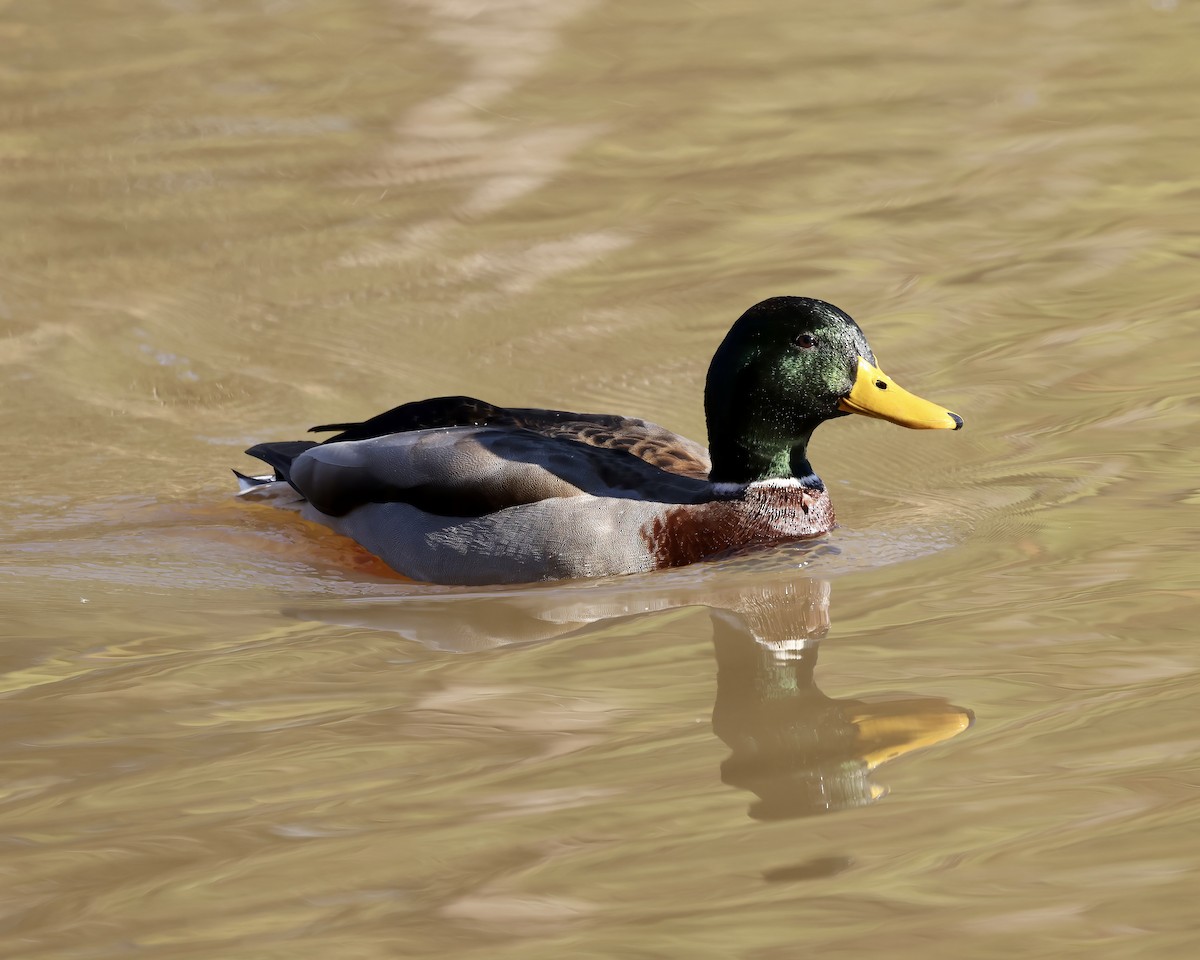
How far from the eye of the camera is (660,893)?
3.59 m

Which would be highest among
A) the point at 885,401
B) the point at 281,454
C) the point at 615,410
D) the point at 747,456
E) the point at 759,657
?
the point at 885,401

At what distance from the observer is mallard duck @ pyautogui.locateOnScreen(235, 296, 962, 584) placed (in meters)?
6.46

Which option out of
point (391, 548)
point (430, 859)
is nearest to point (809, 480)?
point (391, 548)

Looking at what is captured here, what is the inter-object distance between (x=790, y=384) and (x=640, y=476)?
63 cm

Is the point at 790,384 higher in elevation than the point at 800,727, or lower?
higher

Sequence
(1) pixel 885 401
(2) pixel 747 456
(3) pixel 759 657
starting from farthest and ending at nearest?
(2) pixel 747 456, (1) pixel 885 401, (3) pixel 759 657

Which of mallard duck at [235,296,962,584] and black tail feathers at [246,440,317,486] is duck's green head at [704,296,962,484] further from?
black tail feathers at [246,440,317,486]

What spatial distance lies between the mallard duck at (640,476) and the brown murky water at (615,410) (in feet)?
0.84

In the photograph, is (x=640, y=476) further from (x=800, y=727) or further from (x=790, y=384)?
(x=800, y=727)

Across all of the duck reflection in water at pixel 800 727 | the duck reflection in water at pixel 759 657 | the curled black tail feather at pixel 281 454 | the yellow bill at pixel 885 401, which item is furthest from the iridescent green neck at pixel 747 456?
the curled black tail feather at pixel 281 454

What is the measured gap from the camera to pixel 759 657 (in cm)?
532

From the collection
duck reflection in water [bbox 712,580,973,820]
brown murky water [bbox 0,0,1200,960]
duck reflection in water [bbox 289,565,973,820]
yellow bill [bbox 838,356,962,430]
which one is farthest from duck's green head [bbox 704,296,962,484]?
duck reflection in water [bbox 712,580,973,820]

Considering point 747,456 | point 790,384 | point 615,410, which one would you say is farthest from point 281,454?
point 790,384

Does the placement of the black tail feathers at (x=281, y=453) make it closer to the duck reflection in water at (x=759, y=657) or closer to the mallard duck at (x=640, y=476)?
the mallard duck at (x=640, y=476)
